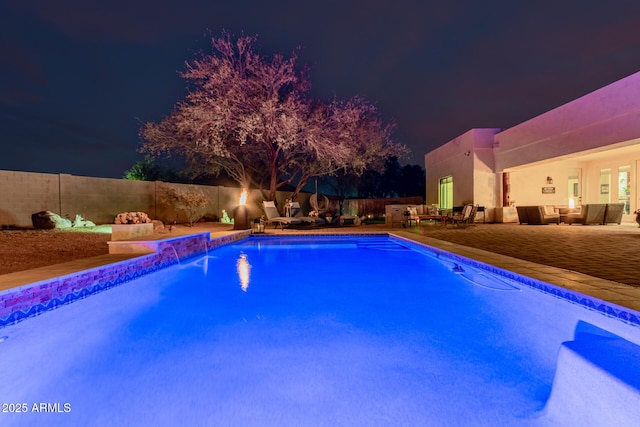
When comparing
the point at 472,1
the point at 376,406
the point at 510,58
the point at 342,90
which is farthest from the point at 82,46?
the point at 376,406

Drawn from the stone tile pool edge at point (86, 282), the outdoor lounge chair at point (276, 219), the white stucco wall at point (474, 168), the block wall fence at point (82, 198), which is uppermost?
the white stucco wall at point (474, 168)

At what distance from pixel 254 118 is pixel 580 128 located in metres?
9.93

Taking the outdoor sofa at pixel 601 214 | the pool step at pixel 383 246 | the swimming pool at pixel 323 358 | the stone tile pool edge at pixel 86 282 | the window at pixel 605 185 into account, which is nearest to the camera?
the swimming pool at pixel 323 358

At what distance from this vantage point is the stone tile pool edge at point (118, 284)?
113 inches

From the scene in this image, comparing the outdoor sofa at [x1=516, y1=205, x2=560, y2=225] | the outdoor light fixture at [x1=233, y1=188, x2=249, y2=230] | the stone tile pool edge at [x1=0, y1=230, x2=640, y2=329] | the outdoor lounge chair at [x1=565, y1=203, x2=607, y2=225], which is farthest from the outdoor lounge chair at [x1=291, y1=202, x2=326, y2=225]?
the outdoor lounge chair at [x1=565, y1=203, x2=607, y2=225]

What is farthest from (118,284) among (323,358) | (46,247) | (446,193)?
(446,193)

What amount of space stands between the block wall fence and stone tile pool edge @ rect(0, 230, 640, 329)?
17.3 feet

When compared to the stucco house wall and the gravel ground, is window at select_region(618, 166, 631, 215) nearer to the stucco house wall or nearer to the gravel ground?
the stucco house wall

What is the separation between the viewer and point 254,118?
11.7 metres

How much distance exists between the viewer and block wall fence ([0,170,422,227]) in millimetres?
8297

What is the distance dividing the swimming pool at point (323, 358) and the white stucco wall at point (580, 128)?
7.27 meters

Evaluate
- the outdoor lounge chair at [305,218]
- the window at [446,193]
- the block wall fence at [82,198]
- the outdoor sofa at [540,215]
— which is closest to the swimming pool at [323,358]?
the block wall fence at [82,198]

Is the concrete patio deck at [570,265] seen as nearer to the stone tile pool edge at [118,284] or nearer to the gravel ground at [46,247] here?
the stone tile pool edge at [118,284]

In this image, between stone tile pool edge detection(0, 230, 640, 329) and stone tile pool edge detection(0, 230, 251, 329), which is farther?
stone tile pool edge detection(0, 230, 251, 329)
